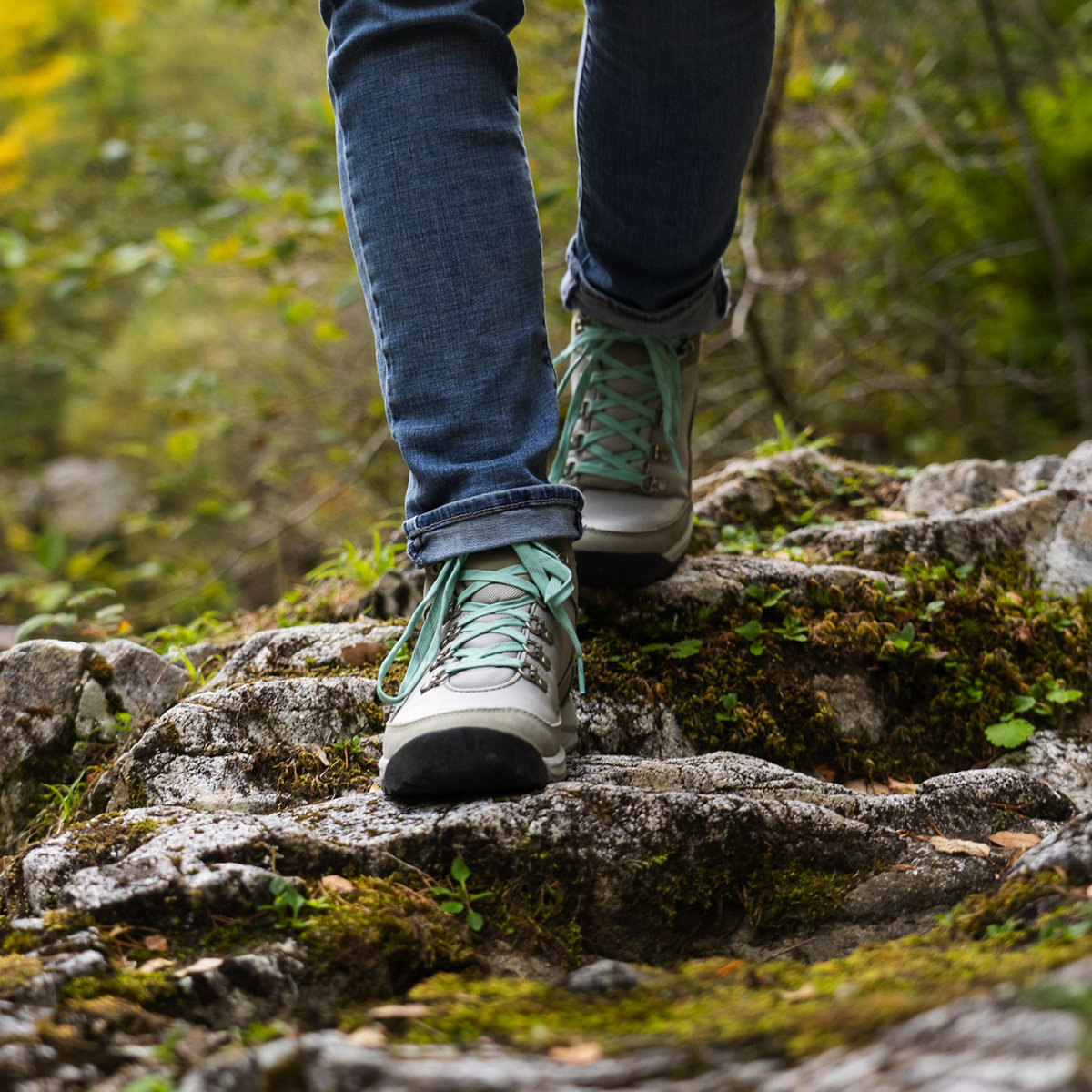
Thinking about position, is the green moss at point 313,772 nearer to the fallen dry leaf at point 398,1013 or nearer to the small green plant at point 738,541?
the fallen dry leaf at point 398,1013

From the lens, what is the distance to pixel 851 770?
5.78 ft

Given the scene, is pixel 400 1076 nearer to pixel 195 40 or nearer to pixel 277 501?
pixel 277 501

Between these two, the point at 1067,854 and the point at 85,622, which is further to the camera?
the point at 85,622

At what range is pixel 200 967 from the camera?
98 cm

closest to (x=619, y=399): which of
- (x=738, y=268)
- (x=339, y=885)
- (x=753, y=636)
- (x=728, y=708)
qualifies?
(x=753, y=636)

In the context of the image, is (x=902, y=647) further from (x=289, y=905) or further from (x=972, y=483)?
(x=289, y=905)

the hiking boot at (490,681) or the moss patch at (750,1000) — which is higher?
the hiking boot at (490,681)

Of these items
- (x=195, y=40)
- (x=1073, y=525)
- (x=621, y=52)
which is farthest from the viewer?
(x=195, y=40)

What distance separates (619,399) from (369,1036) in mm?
1365

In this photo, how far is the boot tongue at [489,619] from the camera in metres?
1.34

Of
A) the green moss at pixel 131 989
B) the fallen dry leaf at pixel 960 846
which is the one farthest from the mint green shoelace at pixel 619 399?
the green moss at pixel 131 989

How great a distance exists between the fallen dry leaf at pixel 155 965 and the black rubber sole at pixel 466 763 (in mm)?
377

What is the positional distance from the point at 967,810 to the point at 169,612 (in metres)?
3.85

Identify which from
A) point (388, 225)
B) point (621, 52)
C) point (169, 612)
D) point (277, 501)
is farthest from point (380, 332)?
point (277, 501)
